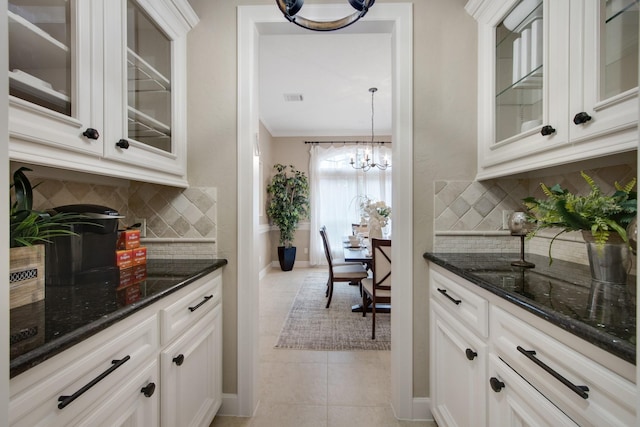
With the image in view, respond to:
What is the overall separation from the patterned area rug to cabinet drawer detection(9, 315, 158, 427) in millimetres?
1806

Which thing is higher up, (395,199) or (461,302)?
(395,199)

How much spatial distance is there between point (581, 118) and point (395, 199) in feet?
2.90

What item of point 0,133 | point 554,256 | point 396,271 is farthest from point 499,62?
point 0,133

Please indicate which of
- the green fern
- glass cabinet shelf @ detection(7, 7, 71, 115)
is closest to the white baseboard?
the green fern

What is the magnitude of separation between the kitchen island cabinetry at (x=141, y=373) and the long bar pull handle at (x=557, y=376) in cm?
118

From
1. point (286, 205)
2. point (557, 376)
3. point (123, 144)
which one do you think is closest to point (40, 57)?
Answer: point (123, 144)

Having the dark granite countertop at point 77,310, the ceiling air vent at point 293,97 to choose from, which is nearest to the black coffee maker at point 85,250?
the dark granite countertop at point 77,310

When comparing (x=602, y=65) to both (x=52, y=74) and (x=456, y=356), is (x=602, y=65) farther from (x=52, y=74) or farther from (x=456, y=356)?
(x=52, y=74)

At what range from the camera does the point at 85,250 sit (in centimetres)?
112

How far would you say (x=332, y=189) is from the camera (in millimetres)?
6148

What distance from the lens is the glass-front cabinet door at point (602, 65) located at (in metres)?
0.90

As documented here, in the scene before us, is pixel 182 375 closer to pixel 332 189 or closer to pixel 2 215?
pixel 2 215

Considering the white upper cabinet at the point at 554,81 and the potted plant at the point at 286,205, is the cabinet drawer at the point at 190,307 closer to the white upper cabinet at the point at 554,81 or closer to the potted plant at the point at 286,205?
the white upper cabinet at the point at 554,81

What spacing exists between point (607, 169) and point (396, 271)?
108cm
